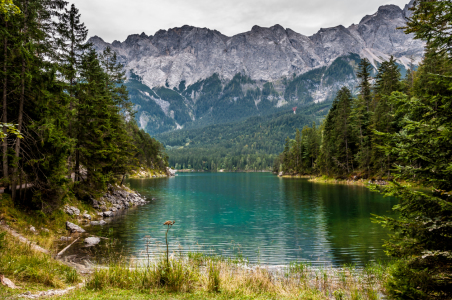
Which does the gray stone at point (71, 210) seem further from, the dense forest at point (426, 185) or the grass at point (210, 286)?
the dense forest at point (426, 185)

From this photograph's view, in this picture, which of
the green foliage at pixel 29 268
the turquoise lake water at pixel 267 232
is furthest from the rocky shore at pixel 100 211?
the green foliage at pixel 29 268

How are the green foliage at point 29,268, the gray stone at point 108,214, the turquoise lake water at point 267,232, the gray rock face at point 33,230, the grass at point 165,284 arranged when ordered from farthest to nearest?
1. the gray stone at point 108,214
2. the turquoise lake water at point 267,232
3. the gray rock face at point 33,230
4. the green foliage at point 29,268
5. the grass at point 165,284

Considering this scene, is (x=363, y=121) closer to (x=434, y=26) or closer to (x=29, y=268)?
(x=434, y=26)

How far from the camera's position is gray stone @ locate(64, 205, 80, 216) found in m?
24.5

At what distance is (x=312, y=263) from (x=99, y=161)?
82.4 ft

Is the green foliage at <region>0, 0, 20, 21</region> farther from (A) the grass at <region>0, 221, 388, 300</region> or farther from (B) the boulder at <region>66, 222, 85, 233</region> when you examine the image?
(B) the boulder at <region>66, 222, 85, 233</region>

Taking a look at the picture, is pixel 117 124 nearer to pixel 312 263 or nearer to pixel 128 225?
pixel 128 225

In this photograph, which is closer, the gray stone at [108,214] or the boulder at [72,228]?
the boulder at [72,228]

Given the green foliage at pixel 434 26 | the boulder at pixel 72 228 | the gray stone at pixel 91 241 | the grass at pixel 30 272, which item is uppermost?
the green foliage at pixel 434 26

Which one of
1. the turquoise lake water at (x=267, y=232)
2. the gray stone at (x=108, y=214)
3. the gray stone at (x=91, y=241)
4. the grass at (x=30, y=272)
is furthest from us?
the gray stone at (x=108, y=214)

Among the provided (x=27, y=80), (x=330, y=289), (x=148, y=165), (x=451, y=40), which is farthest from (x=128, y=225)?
(x=148, y=165)

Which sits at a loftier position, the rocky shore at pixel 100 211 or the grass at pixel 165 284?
the grass at pixel 165 284

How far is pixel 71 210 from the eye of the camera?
25000mm

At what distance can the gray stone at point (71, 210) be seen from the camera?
24.5 metres
